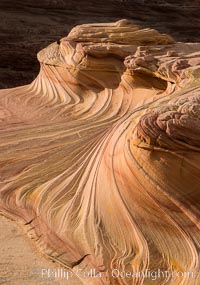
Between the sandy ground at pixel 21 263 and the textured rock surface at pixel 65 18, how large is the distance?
18.8ft

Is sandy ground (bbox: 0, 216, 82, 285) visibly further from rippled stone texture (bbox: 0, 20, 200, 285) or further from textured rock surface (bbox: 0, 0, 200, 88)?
textured rock surface (bbox: 0, 0, 200, 88)

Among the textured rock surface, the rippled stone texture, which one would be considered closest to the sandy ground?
the rippled stone texture

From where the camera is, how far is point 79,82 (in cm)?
435

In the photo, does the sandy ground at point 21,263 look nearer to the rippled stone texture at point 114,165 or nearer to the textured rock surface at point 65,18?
the rippled stone texture at point 114,165

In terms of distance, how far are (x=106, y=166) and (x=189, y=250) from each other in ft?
2.05

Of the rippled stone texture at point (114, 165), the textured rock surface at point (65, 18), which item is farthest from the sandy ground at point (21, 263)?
the textured rock surface at point (65, 18)

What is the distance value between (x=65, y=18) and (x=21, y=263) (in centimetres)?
872

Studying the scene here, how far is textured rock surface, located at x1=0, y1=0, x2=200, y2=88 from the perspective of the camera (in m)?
9.21

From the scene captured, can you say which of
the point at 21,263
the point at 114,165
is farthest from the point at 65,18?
the point at 21,263

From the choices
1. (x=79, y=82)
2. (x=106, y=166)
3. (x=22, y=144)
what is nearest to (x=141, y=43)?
(x=79, y=82)

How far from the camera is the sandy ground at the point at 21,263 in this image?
2.64 m

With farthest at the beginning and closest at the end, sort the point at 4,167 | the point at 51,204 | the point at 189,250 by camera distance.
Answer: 1. the point at 4,167
2. the point at 51,204
3. the point at 189,250

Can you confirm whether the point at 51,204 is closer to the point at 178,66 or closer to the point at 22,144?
the point at 22,144

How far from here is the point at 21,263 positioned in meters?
2.77
